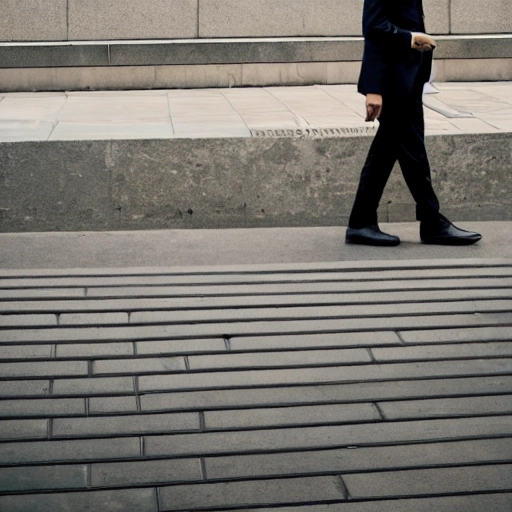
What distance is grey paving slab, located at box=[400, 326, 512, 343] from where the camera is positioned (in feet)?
14.5

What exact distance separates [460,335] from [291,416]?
42.0 inches

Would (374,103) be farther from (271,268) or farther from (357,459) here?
(357,459)

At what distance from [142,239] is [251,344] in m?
1.96

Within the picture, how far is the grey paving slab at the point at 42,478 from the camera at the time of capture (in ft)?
10.6

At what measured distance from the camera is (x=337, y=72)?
10.5 meters

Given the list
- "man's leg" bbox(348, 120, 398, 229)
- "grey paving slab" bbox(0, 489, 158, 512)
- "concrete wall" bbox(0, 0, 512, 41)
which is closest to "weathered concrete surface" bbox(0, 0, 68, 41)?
"concrete wall" bbox(0, 0, 512, 41)

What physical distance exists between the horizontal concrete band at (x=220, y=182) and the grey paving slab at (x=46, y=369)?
245 centimetres

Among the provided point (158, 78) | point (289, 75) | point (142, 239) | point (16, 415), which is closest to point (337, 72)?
point (289, 75)

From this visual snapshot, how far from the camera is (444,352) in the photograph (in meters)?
4.29

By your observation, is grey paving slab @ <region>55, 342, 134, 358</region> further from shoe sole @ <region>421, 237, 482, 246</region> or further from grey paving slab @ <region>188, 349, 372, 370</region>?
shoe sole @ <region>421, 237, 482, 246</region>

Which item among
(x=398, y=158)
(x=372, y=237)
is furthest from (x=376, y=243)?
(x=398, y=158)

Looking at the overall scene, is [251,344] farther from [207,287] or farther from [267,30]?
[267,30]

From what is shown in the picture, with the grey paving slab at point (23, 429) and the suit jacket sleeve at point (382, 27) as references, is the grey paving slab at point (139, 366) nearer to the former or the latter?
the grey paving slab at point (23, 429)

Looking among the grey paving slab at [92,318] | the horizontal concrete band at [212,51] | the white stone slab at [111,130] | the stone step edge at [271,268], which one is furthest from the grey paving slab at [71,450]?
the horizontal concrete band at [212,51]
